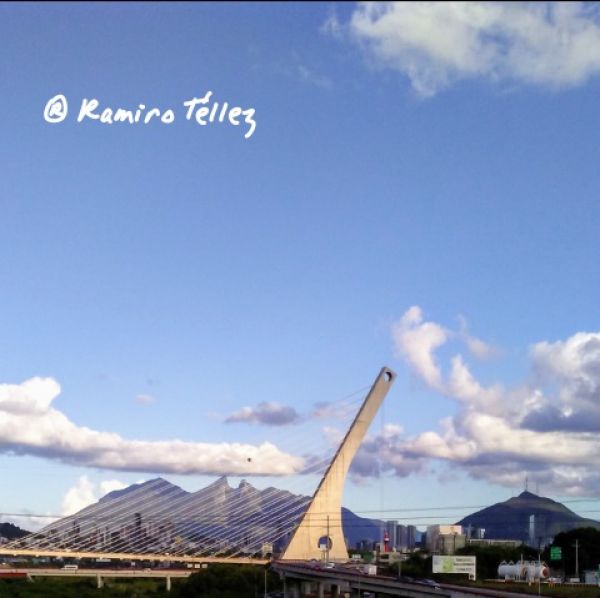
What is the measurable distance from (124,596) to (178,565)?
30.6 m

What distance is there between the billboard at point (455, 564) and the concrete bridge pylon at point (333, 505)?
12.9 metres

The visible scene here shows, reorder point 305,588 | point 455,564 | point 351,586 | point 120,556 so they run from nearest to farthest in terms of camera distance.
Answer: point 351,586, point 455,564, point 305,588, point 120,556

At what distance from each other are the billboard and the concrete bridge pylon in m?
12.9

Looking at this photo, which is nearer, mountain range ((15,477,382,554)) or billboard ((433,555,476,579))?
billboard ((433,555,476,579))

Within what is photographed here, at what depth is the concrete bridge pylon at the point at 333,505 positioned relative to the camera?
83625mm

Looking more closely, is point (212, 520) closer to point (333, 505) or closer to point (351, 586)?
point (333, 505)

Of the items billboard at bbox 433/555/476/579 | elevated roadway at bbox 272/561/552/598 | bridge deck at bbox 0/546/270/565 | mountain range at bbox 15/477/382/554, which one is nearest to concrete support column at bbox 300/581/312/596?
elevated roadway at bbox 272/561/552/598

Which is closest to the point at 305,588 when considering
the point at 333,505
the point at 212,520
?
the point at 333,505

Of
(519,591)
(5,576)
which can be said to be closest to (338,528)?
(519,591)

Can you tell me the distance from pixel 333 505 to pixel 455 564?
15.8 metres

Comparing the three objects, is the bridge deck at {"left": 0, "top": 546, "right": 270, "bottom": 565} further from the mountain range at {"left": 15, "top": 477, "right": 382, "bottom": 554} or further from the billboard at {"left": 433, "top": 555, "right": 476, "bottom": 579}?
the billboard at {"left": 433, "top": 555, "right": 476, "bottom": 579}

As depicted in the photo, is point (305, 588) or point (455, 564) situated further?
point (305, 588)

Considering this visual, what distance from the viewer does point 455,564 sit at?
71375 millimetres

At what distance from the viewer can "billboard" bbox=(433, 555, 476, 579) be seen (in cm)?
7056
